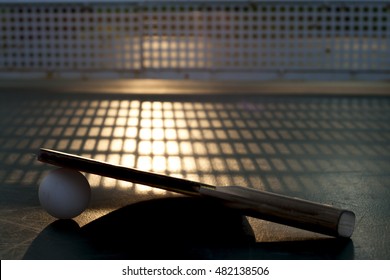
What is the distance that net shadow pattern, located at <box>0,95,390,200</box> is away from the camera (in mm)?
4203

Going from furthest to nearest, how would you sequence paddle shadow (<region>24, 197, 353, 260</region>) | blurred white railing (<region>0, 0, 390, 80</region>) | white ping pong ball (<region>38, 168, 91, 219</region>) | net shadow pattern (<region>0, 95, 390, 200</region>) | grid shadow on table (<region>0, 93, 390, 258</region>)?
blurred white railing (<region>0, 0, 390, 80</region>) < net shadow pattern (<region>0, 95, 390, 200</region>) < grid shadow on table (<region>0, 93, 390, 258</region>) < white ping pong ball (<region>38, 168, 91, 219</region>) < paddle shadow (<region>24, 197, 353, 260</region>)

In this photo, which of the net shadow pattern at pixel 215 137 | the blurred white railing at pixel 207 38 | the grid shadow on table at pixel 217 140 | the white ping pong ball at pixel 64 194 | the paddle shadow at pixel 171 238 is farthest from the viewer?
the blurred white railing at pixel 207 38

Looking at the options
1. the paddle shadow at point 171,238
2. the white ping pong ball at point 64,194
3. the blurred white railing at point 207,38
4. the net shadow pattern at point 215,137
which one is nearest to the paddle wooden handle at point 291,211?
the paddle shadow at point 171,238

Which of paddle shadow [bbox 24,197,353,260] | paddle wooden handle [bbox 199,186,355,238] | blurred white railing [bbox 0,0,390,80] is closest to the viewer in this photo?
paddle shadow [bbox 24,197,353,260]

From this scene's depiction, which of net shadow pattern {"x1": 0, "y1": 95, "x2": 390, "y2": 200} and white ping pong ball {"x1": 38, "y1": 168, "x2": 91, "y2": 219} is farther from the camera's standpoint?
net shadow pattern {"x1": 0, "y1": 95, "x2": 390, "y2": 200}

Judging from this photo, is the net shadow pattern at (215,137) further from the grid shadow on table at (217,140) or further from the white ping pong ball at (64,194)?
the white ping pong ball at (64,194)

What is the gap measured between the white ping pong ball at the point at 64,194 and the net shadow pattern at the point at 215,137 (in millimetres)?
690

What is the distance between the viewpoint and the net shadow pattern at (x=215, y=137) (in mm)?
4203

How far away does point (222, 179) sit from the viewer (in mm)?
4102

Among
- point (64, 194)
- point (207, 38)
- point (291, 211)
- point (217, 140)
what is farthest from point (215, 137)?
point (207, 38)

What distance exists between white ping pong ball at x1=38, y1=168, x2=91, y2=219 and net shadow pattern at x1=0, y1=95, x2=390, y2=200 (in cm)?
69

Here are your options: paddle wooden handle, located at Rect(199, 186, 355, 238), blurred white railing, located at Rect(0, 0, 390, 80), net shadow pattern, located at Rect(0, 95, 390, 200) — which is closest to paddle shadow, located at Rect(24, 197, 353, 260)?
paddle wooden handle, located at Rect(199, 186, 355, 238)

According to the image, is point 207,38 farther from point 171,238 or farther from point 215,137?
point 171,238

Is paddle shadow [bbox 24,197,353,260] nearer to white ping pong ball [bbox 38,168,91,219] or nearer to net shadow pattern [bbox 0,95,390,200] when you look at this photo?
white ping pong ball [bbox 38,168,91,219]
